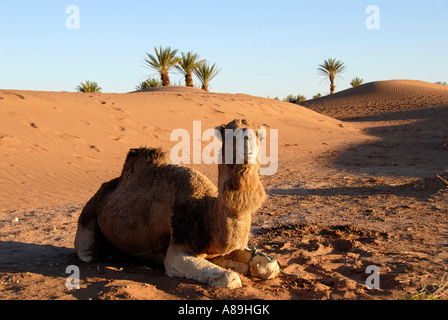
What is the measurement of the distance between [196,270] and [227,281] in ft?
1.16

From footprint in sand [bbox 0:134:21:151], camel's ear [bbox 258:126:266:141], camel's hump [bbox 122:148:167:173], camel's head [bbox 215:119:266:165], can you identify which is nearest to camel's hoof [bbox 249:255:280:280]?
camel's head [bbox 215:119:266:165]

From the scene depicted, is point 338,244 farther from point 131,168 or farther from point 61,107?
point 61,107

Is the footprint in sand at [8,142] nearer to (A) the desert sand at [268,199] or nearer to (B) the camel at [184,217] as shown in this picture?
(A) the desert sand at [268,199]

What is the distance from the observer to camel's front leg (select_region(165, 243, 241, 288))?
4176 millimetres

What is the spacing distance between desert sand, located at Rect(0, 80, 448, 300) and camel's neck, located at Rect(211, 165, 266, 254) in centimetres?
47

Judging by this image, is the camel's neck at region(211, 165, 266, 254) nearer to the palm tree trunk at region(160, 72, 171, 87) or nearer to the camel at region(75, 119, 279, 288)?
the camel at region(75, 119, 279, 288)

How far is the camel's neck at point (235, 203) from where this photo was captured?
3861 millimetres

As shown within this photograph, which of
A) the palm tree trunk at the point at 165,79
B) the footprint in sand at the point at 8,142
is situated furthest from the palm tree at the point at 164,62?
the footprint in sand at the point at 8,142

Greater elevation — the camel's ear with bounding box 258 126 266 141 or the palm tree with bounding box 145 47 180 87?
the palm tree with bounding box 145 47 180 87

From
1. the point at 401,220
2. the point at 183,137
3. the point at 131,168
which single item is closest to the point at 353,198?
the point at 401,220

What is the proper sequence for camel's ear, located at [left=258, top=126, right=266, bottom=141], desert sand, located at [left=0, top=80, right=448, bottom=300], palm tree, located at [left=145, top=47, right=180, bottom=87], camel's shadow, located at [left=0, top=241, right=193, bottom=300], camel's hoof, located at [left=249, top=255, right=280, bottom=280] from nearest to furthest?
camel's ear, located at [left=258, top=126, right=266, bottom=141], camel's shadow, located at [left=0, top=241, right=193, bottom=300], desert sand, located at [left=0, top=80, right=448, bottom=300], camel's hoof, located at [left=249, top=255, right=280, bottom=280], palm tree, located at [left=145, top=47, right=180, bottom=87]

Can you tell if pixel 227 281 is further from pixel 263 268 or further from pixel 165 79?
pixel 165 79

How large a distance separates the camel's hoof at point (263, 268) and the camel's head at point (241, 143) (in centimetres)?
126

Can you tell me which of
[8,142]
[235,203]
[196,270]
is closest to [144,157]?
[196,270]
